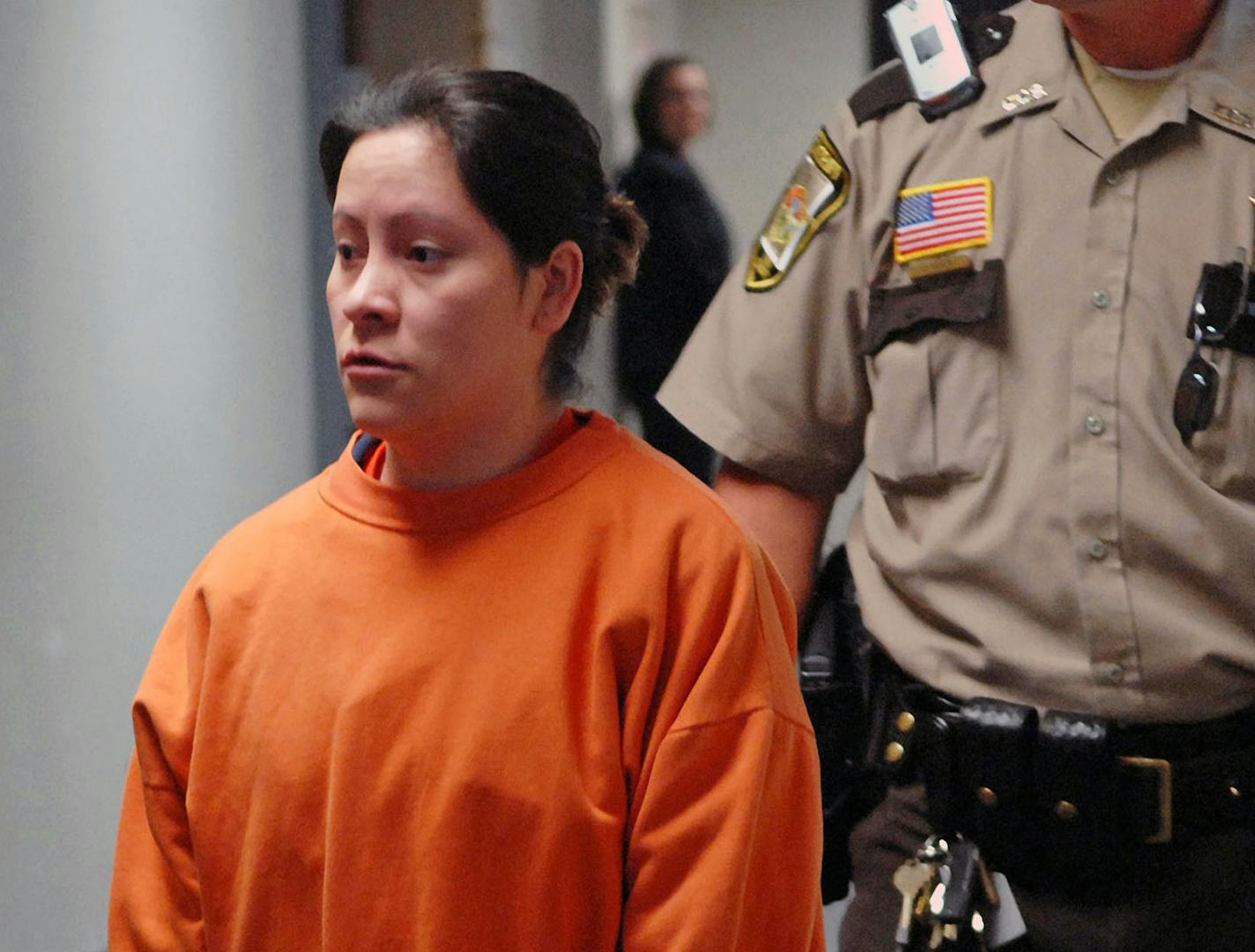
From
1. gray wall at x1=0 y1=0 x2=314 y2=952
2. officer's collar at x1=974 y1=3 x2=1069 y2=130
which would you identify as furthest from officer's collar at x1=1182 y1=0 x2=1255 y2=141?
gray wall at x1=0 y1=0 x2=314 y2=952

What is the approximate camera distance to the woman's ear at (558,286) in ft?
4.09

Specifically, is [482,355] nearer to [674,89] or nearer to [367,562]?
[367,562]

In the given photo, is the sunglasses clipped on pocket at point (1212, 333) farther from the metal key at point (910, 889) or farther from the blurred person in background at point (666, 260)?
the blurred person in background at point (666, 260)

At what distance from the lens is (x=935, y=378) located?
61.9 inches

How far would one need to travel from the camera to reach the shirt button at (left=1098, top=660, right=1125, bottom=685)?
1.46 meters

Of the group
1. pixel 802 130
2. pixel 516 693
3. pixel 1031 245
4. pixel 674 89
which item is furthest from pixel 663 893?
pixel 802 130

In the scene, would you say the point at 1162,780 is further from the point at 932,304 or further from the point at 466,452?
the point at 466,452

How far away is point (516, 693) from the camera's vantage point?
1.15 metres

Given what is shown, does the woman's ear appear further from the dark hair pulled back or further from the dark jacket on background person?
the dark jacket on background person

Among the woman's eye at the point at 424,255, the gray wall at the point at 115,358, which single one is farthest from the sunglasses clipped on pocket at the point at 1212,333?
the gray wall at the point at 115,358

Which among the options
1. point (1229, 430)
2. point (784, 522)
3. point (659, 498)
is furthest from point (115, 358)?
point (1229, 430)

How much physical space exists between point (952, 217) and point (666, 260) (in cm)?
263

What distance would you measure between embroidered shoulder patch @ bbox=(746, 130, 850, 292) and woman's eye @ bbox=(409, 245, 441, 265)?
0.57 m

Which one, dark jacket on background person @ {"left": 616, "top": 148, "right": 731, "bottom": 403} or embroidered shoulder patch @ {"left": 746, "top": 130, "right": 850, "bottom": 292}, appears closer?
embroidered shoulder patch @ {"left": 746, "top": 130, "right": 850, "bottom": 292}
